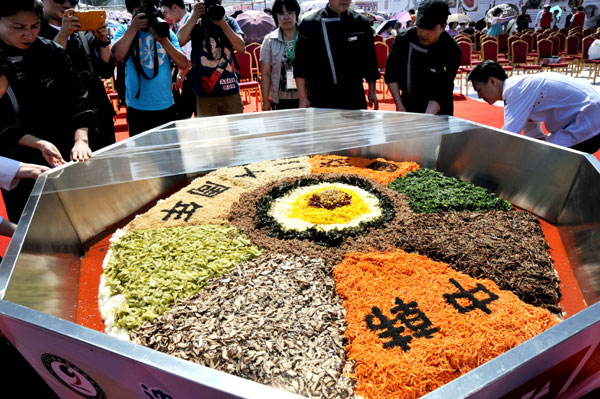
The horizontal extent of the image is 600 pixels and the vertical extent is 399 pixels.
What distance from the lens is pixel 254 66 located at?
8438 mm

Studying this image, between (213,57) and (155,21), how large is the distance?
24.4 inches

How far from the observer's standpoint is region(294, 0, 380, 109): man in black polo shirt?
3.26 meters

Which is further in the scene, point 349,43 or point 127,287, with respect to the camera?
point 349,43

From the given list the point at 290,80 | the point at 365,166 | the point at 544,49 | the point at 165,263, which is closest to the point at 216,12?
the point at 290,80

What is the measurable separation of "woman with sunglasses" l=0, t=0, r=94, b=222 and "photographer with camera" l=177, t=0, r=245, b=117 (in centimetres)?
134

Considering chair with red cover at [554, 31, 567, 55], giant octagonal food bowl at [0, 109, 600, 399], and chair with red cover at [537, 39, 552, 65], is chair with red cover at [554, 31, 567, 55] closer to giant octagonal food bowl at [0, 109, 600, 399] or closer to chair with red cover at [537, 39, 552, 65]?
chair with red cover at [537, 39, 552, 65]

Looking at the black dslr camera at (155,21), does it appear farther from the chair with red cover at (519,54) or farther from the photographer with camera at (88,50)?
the chair with red cover at (519,54)

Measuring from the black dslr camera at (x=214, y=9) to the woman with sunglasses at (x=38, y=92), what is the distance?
1.35 metres

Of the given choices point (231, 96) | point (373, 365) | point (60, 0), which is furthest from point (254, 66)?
point (373, 365)

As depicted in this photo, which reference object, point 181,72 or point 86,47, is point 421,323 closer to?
point 86,47

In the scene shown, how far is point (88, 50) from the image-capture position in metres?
2.88

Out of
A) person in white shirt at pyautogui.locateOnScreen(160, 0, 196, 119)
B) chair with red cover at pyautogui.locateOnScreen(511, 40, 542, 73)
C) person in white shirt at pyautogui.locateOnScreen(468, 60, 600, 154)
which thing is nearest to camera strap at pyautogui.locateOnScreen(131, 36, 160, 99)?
person in white shirt at pyautogui.locateOnScreen(160, 0, 196, 119)

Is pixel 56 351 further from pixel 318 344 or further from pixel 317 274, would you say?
pixel 317 274

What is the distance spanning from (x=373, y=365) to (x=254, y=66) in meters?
8.08
